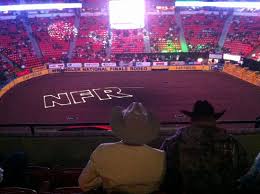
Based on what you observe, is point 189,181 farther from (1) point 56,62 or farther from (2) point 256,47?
(2) point 256,47

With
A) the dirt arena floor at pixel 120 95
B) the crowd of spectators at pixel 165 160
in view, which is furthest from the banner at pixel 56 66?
the crowd of spectators at pixel 165 160

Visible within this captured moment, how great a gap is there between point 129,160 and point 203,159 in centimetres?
74

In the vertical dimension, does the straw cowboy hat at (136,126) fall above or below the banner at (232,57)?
above

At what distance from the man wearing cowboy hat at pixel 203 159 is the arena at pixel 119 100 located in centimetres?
1

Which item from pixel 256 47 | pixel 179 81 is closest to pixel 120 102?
pixel 179 81

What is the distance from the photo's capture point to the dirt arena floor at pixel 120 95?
22.5 m

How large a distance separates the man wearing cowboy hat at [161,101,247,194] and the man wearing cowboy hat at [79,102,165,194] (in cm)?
20

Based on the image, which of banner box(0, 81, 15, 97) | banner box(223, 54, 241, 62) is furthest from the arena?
banner box(0, 81, 15, 97)

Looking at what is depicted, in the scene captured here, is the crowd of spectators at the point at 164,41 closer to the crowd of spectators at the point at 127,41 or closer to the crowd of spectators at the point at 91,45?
the crowd of spectators at the point at 127,41

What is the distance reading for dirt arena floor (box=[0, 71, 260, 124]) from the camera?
22.5 metres

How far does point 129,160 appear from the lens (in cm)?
310

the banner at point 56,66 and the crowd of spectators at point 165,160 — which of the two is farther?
the banner at point 56,66

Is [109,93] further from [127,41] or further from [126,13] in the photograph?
[127,41]

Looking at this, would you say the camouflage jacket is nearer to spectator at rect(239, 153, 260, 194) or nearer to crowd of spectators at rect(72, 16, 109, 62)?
spectator at rect(239, 153, 260, 194)
